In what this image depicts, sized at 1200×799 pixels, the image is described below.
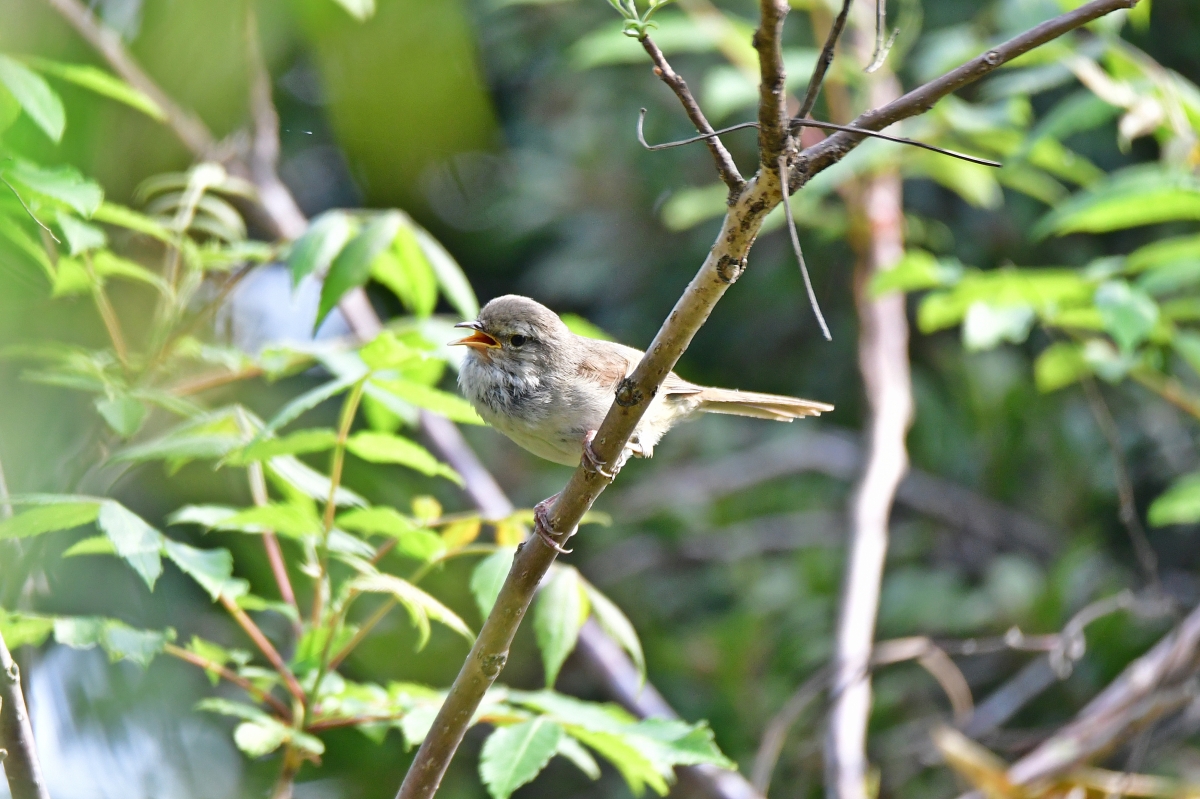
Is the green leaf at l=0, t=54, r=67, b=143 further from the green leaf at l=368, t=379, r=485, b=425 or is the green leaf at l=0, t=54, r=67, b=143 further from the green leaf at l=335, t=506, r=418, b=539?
the green leaf at l=335, t=506, r=418, b=539

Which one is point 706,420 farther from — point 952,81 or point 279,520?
point 952,81

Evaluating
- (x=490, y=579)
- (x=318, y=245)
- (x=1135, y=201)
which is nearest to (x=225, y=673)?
(x=490, y=579)

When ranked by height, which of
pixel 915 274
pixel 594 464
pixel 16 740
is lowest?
pixel 16 740

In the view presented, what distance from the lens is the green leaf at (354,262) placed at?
2512 mm

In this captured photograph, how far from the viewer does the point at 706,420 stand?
6445 millimetres

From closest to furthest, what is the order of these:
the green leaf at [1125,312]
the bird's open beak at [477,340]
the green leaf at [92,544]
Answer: the green leaf at [92,544] → the green leaf at [1125,312] → the bird's open beak at [477,340]

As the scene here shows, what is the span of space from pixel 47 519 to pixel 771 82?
1421 millimetres

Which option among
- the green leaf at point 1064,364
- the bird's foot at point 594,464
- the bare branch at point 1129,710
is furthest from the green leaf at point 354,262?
the green leaf at point 1064,364

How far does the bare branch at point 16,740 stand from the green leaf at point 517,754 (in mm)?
756

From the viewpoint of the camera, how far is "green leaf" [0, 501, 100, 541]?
176 cm

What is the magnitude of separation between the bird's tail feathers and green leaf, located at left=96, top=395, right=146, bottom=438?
1.85 metres

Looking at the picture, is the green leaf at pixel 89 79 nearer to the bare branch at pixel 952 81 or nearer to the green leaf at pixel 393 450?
the green leaf at pixel 393 450

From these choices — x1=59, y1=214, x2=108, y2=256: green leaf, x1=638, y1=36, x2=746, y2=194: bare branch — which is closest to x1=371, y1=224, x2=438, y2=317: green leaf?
x1=59, y1=214, x2=108, y2=256: green leaf

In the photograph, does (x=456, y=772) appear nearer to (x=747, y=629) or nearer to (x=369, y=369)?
(x=747, y=629)
